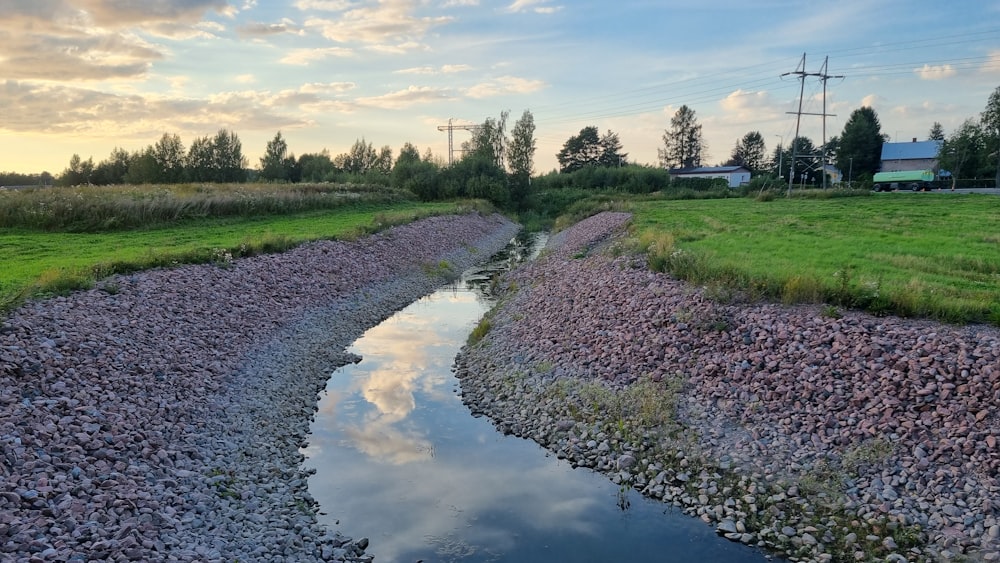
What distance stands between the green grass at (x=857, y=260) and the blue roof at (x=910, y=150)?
284 feet

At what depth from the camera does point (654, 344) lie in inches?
608

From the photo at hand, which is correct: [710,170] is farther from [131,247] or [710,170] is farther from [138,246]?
[131,247]

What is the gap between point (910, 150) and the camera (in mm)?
109125

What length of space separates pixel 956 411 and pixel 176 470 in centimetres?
1346

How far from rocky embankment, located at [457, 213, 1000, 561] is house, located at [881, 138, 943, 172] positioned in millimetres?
113916

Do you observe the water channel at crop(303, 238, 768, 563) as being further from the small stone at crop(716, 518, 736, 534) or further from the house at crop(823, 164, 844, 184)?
the house at crop(823, 164, 844, 184)

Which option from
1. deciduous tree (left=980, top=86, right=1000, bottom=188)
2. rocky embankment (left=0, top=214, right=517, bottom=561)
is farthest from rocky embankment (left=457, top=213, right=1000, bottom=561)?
deciduous tree (left=980, top=86, right=1000, bottom=188)

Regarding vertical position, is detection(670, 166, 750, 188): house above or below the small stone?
above

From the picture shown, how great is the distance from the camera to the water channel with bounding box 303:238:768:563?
958cm

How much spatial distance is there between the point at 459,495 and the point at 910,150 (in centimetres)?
12612

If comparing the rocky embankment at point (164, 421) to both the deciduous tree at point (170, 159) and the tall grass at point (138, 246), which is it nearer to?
the tall grass at point (138, 246)

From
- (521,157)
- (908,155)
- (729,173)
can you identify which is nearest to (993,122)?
(908,155)

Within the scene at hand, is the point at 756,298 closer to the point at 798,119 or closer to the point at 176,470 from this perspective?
the point at 176,470

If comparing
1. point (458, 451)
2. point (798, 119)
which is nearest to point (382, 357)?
point (458, 451)
